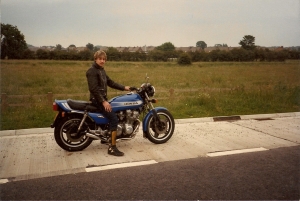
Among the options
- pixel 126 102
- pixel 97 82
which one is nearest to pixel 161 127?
pixel 126 102

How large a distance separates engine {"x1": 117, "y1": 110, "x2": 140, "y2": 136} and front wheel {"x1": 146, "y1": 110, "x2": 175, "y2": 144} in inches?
13.2

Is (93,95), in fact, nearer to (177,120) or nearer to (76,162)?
(76,162)

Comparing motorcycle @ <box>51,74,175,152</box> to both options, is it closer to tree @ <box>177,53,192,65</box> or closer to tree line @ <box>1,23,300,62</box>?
tree line @ <box>1,23,300,62</box>

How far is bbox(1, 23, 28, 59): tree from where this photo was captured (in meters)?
7.49

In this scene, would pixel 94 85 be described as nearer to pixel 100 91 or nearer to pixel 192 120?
pixel 100 91

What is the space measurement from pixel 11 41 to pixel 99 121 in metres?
5.61

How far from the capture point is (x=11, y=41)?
930cm

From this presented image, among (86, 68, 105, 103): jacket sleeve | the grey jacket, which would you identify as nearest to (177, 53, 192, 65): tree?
the grey jacket

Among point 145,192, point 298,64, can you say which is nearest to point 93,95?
point 145,192

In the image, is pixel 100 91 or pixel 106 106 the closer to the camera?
pixel 106 106

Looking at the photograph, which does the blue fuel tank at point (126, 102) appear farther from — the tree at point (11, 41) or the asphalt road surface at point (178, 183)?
the tree at point (11, 41)

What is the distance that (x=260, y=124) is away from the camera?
7914mm

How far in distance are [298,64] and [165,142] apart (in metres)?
20.2

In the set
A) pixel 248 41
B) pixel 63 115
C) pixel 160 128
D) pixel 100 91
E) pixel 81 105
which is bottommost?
pixel 160 128
